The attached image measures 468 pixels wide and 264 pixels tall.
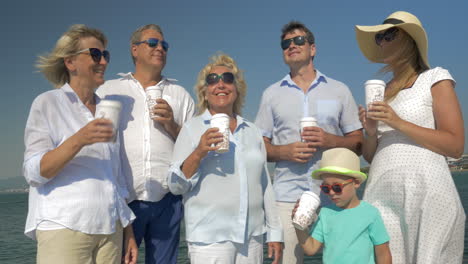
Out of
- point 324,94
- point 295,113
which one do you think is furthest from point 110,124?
point 324,94

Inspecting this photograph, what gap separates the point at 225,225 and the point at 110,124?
1240 mm

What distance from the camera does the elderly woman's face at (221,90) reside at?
3.51m

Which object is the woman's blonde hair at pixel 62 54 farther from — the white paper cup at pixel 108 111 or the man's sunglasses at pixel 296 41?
the man's sunglasses at pixel 296 41

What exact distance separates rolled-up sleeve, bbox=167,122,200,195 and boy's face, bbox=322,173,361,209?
1.12 metres

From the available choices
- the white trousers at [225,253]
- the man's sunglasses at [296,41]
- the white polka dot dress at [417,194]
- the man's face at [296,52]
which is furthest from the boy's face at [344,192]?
the man's sunglasses at [296,41]

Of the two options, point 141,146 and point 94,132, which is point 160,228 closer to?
point 141,146

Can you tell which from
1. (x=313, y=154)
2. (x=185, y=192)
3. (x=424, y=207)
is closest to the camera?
(x=424, y=207)

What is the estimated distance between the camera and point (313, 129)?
366cm

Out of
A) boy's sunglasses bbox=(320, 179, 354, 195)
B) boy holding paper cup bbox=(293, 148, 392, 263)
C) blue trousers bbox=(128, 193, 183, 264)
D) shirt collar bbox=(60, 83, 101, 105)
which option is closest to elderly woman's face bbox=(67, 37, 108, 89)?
shirt collar bbox=(60, 83, 101, 105)

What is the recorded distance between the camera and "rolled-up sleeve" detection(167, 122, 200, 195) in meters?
3.20

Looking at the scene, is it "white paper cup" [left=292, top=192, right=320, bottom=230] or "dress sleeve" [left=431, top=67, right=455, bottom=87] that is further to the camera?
"dress sleeve" [left=431, top=67, right=455, bottom=87]

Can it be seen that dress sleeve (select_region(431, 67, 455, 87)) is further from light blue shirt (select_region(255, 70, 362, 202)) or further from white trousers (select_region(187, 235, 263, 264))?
white trousers (select_region(187, 235, 263, 264))

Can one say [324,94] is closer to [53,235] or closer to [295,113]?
[295,113]

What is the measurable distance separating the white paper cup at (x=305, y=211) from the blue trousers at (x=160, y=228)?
57.2 inches
